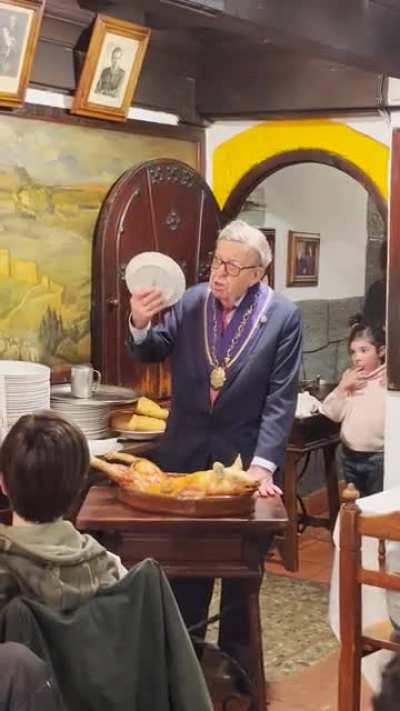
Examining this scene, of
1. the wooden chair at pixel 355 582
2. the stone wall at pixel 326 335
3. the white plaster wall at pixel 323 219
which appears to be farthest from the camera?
the stone wall at pixel 326 335

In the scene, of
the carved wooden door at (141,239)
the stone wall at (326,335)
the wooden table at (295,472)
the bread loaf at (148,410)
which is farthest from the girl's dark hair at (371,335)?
the stone wall at (326,335)

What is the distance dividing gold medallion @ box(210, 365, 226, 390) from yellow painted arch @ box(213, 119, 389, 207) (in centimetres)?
186

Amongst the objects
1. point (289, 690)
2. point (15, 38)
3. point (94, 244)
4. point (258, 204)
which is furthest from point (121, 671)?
point (258, 204)

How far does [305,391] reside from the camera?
5.86 m

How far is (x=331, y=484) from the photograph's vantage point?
5590 millimetres

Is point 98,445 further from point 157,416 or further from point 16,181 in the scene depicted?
point 16,181

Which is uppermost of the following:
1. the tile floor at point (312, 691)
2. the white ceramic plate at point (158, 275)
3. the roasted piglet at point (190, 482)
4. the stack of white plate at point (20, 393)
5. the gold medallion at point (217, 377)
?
the white ceramic plate at point (158, 275)

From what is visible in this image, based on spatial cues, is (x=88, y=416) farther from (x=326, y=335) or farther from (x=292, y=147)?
(x=326, y=335)

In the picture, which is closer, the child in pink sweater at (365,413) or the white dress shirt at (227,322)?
the white dress shirt at (227,322)

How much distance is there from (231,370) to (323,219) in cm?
340

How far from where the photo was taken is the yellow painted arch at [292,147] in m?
5.07

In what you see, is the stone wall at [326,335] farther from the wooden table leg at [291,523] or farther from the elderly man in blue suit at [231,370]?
the elderly man in blue suit at [231,370]

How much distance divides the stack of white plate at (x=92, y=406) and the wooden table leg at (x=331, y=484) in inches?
58.7

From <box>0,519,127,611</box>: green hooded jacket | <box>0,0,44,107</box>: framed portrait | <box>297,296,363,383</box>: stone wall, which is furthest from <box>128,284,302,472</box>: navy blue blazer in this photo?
<box>297,296,363,383</box>: stone wall
